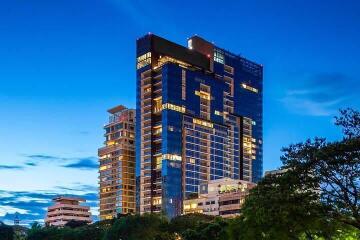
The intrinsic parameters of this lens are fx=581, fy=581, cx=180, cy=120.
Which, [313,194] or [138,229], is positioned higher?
[313,194]

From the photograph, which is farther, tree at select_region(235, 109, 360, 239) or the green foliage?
the green foliage

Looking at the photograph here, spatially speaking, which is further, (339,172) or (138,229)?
(138,229)

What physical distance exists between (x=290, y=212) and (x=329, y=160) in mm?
5253

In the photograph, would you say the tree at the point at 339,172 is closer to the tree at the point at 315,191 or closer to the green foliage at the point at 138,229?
the tree at the point at 315,191

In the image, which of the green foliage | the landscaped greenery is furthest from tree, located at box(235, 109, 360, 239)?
the green foliage

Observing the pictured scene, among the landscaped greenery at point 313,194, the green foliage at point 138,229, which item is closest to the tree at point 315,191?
the landscaped greenery at point 313,194

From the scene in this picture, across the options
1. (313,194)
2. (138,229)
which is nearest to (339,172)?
(313,194)

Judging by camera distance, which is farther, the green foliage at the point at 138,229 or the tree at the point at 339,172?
the green foliage at the point at 138,229

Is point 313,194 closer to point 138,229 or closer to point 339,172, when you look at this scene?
point 339,172

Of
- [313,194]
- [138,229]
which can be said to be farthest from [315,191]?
[138,229]

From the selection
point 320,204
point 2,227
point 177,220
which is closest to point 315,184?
point 320,204

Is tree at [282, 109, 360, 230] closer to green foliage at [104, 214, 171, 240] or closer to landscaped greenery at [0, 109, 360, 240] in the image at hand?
landscaped greenery at [0, 109, 360, 240]

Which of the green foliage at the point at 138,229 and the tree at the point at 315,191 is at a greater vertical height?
the tree at the point at 315,191

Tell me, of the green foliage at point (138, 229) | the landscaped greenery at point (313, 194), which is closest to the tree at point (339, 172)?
the landscaped greenery at point (313, 194)
